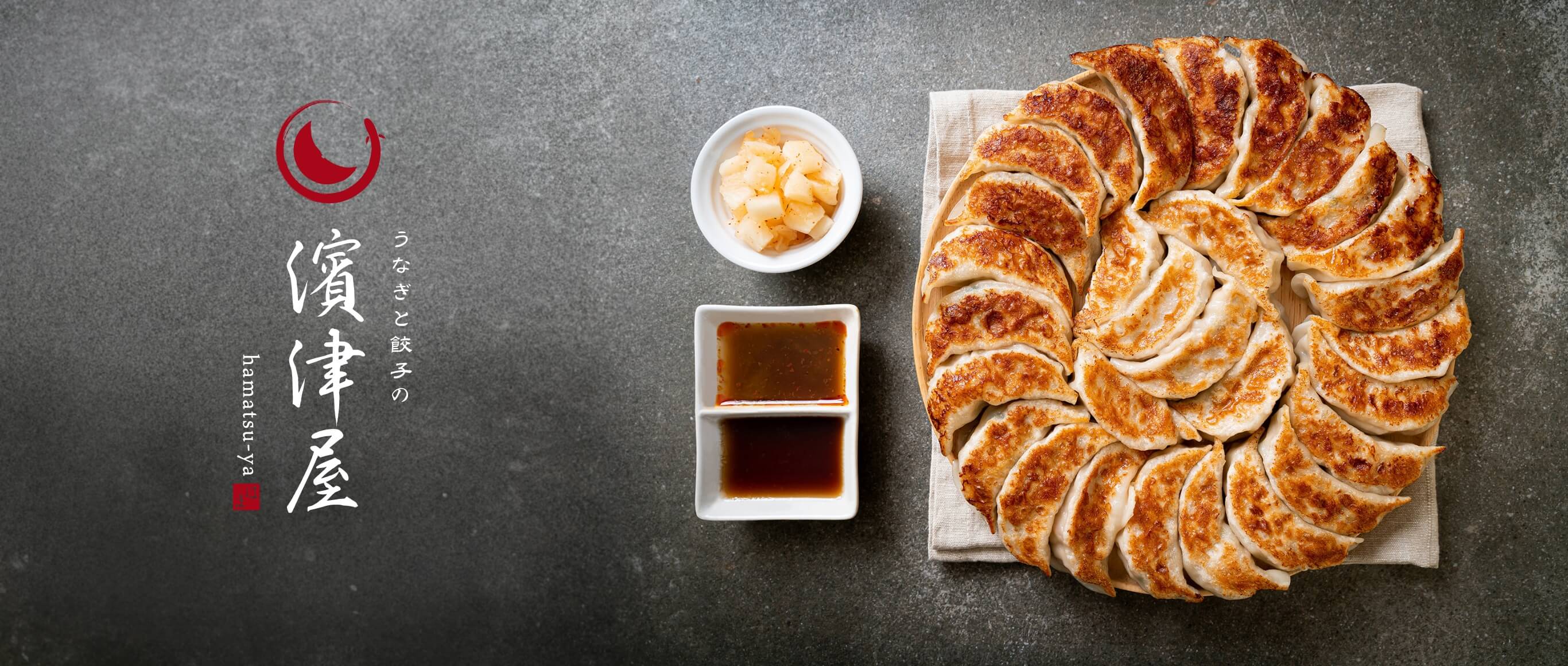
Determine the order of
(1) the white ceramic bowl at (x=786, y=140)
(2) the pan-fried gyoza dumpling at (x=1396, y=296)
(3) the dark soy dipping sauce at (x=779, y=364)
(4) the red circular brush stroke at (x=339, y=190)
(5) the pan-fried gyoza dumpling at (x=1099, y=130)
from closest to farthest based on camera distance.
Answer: (2) the pan-fried gyoza dumpling at (x=1396, y=296) → (5) the pan-fried gyoza dumpling at (x=1099, y=130) → (1) the white ceramic bowl at (x=786, y=140) → (3) the dark soy dipping sauce at (x=779, y=364) → (4) the red circular brush stroke at (x=339, y=190)

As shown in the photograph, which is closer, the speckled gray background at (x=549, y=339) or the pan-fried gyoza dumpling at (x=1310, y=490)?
the pan-fried gyoza dumpling at (x=1310, y=490)

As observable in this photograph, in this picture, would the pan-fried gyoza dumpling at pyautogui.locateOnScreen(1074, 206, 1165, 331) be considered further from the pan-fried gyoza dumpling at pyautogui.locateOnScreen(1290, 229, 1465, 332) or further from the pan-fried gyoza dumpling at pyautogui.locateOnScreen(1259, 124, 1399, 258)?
the pan-fried gyoza dumpling at pyautogui.locateOnScreen(1290, 229, 1465, 332)

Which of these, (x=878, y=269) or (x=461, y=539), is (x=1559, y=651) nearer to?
(x=878, y=269)

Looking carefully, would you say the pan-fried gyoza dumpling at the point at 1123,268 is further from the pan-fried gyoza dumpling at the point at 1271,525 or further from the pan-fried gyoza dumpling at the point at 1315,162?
the pan-fried gyoza dumpling at the point at 1271,525

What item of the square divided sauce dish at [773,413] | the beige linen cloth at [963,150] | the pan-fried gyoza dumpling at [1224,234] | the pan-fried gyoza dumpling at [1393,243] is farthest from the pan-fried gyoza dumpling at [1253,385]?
the square divided sauce dish at [773,413]

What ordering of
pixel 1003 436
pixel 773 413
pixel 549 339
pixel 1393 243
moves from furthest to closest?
1. pixel 549 339
2. pixel 773 413
3. pixel 1003 436
4. pixel 1393 243

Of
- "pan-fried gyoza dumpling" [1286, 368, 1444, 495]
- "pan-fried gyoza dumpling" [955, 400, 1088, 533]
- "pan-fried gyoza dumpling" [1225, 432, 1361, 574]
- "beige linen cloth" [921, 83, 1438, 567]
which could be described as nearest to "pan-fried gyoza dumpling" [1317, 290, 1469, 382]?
"pan-fried gyoza dumpling" [1286, 368, 1444, 495]

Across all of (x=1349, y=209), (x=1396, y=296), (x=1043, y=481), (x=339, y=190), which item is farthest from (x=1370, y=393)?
(x=339, y=190)

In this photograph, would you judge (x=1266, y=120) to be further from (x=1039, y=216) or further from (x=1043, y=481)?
(x=1043, y=481)
